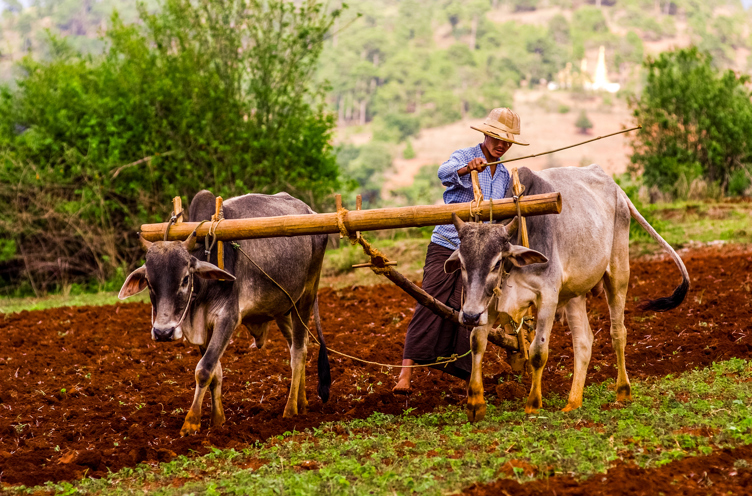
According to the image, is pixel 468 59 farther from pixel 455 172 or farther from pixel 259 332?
pixel 455 172

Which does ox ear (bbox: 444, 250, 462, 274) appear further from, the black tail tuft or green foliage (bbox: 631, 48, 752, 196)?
green foliage (bbox: 631, 48, 752, 196)

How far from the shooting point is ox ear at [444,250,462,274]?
4.94m

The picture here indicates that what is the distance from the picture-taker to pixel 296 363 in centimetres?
611

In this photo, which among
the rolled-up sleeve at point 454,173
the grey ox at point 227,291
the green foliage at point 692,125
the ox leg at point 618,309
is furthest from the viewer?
the green foliage at point 692,125

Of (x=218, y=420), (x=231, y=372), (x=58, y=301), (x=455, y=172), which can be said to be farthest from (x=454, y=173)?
(x=58, y=301)

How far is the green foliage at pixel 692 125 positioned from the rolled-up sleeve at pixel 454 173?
58.3 feet

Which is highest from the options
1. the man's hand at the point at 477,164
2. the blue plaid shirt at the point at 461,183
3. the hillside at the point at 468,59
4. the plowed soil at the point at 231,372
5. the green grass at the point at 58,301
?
the hillside at the point at 468,59

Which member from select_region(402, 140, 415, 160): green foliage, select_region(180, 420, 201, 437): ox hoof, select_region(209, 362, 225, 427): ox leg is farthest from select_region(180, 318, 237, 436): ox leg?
select_region(402, 140, 415, 160): green foliage

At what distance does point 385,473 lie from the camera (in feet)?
12.9

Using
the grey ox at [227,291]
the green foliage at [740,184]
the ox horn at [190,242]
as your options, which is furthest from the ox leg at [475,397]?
the green foliage at [740,184]

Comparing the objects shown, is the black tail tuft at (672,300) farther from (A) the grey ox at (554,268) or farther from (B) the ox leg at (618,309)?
(B) the ox leg at (618,309)

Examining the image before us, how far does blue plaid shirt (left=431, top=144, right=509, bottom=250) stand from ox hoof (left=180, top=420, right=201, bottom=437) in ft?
6.68

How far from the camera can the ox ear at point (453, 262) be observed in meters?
4.94

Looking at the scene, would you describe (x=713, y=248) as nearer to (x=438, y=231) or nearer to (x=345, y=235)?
(x=438, y=231)
